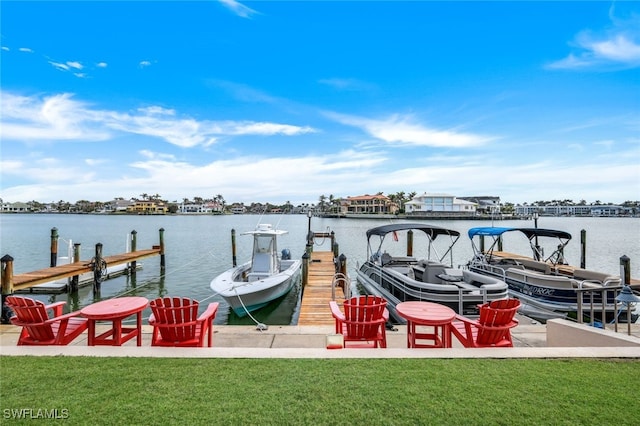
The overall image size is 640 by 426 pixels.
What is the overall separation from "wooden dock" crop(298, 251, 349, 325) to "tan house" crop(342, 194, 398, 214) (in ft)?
356

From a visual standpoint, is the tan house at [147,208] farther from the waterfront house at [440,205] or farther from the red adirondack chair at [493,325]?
the red adirondack chair at [493,325]

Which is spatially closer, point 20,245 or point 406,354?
point 406,354

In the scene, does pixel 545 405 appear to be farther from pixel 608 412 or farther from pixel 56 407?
pixel 56 407

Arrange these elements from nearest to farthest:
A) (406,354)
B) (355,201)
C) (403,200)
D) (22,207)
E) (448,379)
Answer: (448,379) < (406,354) < (355,201) < (403,200) < (22,207)

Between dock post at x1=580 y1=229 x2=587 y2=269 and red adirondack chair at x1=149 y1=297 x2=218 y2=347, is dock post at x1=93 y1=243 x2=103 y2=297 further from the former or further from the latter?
dock post at x1=580 y1=229 x2=587 y2=269

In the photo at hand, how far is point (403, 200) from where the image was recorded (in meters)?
150

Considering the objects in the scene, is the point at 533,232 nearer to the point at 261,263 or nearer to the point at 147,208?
the point at 261,263

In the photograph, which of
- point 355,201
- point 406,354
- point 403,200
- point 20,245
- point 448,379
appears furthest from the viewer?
point 403,200

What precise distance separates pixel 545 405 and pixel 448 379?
92 cm

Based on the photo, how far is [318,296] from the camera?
11203mm

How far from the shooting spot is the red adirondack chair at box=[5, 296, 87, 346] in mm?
5207

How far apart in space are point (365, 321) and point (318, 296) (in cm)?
588

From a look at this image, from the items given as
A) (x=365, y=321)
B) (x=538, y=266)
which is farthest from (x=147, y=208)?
(x=365, y=321)

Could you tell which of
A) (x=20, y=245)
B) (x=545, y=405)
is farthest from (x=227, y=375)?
(x=20, y=245)
